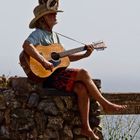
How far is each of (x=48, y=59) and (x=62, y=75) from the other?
0.23m

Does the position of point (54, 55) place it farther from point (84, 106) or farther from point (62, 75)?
point (84, 106)

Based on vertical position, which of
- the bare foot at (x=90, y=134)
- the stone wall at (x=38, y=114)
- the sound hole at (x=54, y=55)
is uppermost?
the sound hole at (x=54, y=55)

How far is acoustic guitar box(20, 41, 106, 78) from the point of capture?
7602mm

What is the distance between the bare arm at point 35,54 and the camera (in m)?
7.37

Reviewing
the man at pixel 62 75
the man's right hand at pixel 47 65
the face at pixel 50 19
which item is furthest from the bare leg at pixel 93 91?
the face at pixel 50 19

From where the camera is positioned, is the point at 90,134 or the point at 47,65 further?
the point at 90,134

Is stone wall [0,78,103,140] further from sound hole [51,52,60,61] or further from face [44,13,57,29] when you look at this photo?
face [44,13,57,29]

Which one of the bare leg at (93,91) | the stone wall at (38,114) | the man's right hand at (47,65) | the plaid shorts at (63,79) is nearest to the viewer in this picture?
the man's right hand at (47,65)

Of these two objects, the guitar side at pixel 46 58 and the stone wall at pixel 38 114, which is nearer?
the guitar side at pixel 46 58

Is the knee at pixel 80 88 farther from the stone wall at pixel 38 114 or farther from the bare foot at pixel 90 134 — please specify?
the bare foot at pixel 90 134

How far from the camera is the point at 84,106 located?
766 cm

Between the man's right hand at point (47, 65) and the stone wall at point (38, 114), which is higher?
the man's right hand at point (47, 65)

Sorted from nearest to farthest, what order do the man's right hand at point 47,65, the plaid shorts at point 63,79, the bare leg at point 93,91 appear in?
the man's right hand at point 47,65 < the bare leg at point 93,91 < the plaid shorts at point 63,79

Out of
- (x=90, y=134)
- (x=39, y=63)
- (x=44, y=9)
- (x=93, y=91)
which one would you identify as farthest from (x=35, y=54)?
(x=90, y=134)
